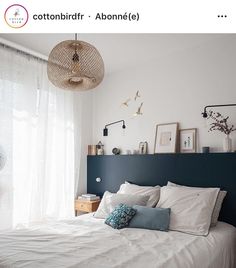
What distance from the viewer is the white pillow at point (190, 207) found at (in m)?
2.38

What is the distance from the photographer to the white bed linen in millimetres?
1669

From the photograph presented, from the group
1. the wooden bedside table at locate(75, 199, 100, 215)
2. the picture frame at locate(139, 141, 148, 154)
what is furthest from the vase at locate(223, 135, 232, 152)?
the wooden bedside table at locate(75, 199, 100, 215)

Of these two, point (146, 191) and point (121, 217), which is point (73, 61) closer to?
point (121, 217)

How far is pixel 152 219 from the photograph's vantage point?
246 centimetres

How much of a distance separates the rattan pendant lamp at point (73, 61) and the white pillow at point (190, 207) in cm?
146

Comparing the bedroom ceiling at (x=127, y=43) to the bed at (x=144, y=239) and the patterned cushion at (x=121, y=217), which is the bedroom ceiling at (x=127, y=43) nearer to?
the bed at (x=144, y=239)

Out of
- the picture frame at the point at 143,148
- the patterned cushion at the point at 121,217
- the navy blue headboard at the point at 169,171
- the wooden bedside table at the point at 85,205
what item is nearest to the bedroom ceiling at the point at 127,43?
the picture frame at the point at 143,148

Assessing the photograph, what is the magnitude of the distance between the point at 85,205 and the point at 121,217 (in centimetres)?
119

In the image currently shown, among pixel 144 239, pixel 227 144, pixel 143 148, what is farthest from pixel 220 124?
pixel 144 239

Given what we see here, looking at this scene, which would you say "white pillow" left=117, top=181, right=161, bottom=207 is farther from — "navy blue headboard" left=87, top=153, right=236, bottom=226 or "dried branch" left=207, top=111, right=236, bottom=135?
"dried branch" left=207, top=111, right=236, bottom=135

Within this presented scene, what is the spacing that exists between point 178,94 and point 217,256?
1.92 m

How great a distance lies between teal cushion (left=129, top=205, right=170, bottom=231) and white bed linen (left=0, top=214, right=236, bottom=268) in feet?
0.27
